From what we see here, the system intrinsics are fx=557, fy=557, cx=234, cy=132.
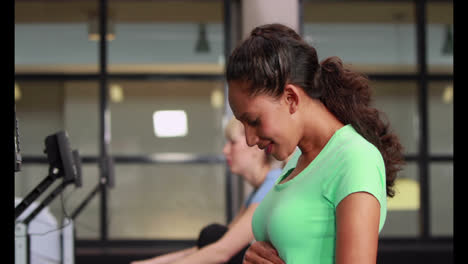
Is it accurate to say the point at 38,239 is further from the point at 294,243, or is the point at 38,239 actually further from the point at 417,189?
the point at 417,189

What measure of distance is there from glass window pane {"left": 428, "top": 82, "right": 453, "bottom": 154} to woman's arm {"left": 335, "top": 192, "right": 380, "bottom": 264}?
13.5ft

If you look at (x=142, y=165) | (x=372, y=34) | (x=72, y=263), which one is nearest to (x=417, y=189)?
(x=372, y=34)

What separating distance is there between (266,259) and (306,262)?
130 millimetres

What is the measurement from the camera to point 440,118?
4.89 m

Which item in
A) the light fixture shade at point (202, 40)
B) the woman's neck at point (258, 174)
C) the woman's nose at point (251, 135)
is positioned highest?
the light fixture shade at point (202, 40)

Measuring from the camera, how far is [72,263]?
2299 mm

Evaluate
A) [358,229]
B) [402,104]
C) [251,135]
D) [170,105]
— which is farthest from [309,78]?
[402,104]

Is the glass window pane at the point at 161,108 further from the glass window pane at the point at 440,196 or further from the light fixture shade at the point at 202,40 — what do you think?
the glass window pane at the point at 440,196

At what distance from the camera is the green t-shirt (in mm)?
1057

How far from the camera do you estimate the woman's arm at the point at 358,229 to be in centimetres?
100

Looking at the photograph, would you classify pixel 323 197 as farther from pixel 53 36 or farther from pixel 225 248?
pixel 53 36

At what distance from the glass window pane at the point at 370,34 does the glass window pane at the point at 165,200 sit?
149cm

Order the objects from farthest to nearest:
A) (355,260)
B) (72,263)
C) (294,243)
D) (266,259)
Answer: (72,263) < (266,259) < (294,243) < (355,260)

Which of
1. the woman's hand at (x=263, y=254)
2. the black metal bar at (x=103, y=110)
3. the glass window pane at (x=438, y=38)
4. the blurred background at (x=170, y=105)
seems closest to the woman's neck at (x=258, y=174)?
the woman's hand at (x=263, y=254)
